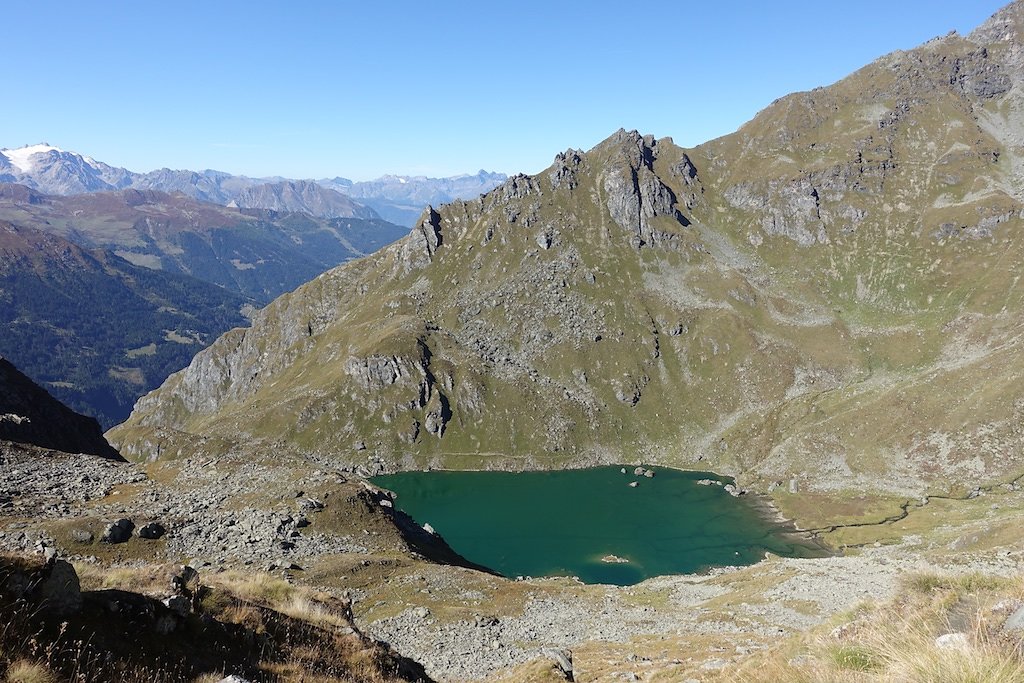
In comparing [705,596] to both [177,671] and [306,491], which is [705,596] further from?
[177,671]

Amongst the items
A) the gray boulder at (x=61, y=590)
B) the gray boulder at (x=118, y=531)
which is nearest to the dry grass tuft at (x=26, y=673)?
the gray boulder at (x=61, y=590)

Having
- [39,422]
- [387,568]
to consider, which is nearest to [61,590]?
[387,568]

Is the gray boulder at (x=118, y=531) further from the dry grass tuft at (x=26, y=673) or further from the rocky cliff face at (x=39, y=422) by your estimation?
the dry grass tuft at (x=26, y=673)

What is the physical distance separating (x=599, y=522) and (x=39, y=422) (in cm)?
12374

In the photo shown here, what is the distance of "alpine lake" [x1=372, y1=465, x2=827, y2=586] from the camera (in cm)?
12612

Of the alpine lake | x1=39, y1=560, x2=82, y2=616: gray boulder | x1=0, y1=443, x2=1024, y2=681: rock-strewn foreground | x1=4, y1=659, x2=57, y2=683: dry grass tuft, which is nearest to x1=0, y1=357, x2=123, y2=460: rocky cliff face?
x1=0, y1=443, x2=1024, y2=681: rock-strewn foreground

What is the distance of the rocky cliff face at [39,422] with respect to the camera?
2595 inches

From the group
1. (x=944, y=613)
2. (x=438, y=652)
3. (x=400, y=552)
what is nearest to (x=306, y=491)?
(x=400, y=552)

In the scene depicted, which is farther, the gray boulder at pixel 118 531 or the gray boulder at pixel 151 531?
the gray boulder at pixel 151 531

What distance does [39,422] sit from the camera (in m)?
74.6

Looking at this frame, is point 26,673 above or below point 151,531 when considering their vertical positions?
above

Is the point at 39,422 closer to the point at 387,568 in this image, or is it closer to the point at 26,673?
the point at 387,568

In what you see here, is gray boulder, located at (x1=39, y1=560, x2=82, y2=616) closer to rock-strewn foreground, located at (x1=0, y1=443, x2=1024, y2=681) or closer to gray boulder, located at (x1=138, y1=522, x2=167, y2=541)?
rock-strewn foreground, located at (x1=0, y1=443, x2=1024, y2=681)

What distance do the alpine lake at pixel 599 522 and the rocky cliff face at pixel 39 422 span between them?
82.1 metres
